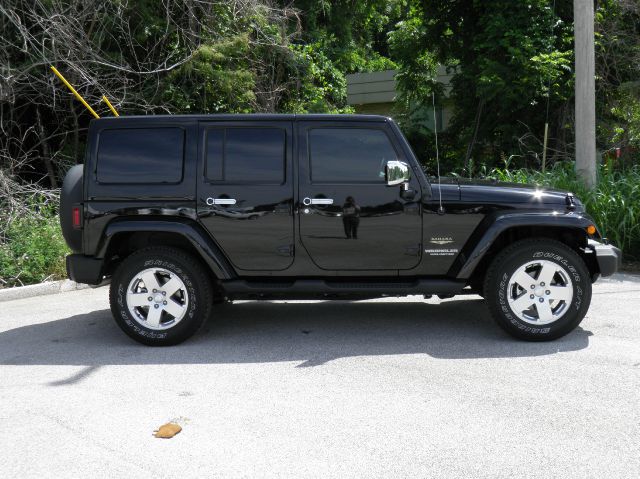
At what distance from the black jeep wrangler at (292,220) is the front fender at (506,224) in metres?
0.02

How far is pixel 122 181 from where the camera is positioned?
18.5ft

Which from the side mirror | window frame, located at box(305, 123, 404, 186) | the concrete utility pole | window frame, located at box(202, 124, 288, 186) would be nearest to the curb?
window frame, located at box(202, 124, 288, 186)

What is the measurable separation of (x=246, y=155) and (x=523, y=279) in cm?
241

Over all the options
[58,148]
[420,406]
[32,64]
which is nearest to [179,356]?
[420,406]

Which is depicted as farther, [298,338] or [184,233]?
[298,338]

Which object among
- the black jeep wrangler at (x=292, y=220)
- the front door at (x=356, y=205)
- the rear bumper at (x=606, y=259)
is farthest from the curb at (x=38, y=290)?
the rear bumper at (x=606, y=259)

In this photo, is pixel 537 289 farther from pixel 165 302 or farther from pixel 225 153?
pixel 165 302

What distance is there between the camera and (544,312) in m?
5.46

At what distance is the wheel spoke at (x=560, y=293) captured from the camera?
5.45 m

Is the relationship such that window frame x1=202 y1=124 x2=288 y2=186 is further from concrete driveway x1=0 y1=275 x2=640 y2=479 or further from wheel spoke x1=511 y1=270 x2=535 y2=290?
wheel spoke x1=511 y1=270 x2=535 y2=290

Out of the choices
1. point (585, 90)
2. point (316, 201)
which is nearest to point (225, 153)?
point (316, 201)

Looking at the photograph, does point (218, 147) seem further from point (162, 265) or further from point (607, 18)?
point (607, 18)

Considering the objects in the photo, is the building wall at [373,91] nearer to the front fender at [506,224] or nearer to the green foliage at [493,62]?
the green foliage at [493,62]

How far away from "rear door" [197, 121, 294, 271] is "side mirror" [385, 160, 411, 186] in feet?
2.56
